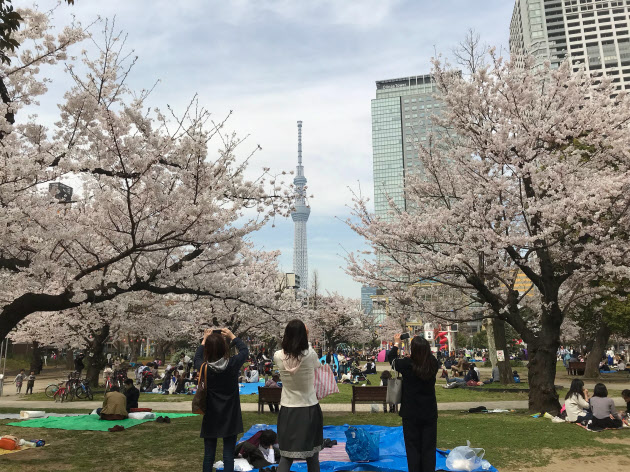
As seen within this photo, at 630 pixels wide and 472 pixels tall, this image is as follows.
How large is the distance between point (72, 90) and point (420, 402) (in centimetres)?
840

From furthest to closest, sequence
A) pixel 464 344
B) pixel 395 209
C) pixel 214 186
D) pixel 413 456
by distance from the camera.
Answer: pixel 464 344 → pixel 395 209 → pixel 214 186 → pixel 413 456

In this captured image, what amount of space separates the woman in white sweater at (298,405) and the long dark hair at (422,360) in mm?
1113

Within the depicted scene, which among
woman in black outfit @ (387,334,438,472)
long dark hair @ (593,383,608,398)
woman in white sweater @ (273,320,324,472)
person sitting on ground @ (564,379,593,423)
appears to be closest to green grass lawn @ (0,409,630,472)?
person sitting on ground @ (564,379,593,423)

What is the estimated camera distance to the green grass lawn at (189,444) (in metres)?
6.65

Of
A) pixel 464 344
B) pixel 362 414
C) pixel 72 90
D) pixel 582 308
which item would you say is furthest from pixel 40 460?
pixel 464 344

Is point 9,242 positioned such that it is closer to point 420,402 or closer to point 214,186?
point 214,186

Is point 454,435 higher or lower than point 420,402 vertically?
lower

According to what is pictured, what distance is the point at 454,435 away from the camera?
8469mm

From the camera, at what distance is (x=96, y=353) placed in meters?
20.2

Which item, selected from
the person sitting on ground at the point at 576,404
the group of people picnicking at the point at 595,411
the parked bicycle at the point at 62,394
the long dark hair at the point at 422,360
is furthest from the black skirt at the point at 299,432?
the parked bicycle at the point at 62,394

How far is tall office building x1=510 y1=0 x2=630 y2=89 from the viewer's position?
118 meters

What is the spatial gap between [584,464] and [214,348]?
555 centimetres

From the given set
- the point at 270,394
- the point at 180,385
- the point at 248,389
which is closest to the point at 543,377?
the point at 270,394

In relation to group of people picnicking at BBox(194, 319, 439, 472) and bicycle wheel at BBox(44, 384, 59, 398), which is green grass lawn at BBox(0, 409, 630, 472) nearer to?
group of people picnicking at BBox(194, 319, 439, 472)
